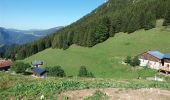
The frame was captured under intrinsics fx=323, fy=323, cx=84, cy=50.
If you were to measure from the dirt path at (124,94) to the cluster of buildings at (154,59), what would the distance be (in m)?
90.9

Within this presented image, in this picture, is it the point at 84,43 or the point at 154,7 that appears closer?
the point at 84,43

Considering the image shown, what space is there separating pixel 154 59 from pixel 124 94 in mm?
96411

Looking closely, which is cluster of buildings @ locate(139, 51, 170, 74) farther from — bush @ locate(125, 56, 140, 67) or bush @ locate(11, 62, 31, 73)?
bush @ locate(11, 62, 31, 73)

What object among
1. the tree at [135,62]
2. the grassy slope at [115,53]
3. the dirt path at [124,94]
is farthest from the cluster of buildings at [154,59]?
the dirt path at [124,94]

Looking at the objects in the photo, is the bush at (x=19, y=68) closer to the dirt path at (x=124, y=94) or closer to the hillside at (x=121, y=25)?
the hillside at (x=121, y=25)

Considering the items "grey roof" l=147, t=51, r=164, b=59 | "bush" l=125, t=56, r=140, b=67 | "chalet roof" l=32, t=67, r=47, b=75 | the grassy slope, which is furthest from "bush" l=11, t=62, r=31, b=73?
"grey roof" l=147, t=51, r=164, b=59

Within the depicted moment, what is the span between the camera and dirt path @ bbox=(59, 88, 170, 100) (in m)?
24.4

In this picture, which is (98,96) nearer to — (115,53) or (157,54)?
(157,54)

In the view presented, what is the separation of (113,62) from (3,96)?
9847 cm

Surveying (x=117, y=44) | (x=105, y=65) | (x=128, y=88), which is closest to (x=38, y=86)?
(x=128, y=88)

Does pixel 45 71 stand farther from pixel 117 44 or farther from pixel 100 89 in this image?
pixel 100 89

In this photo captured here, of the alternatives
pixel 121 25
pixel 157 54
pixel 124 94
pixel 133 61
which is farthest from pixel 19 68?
pixel 124 94

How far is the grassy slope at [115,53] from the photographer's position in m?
112

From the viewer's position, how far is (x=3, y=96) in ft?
80.2
